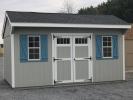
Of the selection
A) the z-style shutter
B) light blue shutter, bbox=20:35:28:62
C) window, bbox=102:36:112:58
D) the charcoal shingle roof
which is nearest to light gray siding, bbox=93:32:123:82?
the z-style shutter

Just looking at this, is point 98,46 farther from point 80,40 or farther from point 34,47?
point 34,47

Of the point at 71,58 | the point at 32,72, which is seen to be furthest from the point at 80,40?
the point at 32,72

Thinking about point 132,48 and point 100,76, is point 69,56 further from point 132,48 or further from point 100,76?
point 132,48

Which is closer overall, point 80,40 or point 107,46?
point 80,40

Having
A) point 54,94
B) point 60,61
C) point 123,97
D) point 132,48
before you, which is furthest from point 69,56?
point 132,48

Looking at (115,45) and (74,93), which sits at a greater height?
(115,45)

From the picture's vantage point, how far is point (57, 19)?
14.0 m

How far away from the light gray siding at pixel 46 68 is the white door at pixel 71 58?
0.27 m

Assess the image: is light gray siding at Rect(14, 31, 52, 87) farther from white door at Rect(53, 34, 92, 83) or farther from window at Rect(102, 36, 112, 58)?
window at Rect(102, 36, 112, 58)

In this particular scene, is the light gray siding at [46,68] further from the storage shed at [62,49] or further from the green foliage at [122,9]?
the green foliage at [122,9]

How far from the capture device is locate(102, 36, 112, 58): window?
14.3 metres

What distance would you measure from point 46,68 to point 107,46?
3.15m

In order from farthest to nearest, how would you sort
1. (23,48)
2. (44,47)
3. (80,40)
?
(80,40) → (44,47) → (23,48)

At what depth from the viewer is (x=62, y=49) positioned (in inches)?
535
